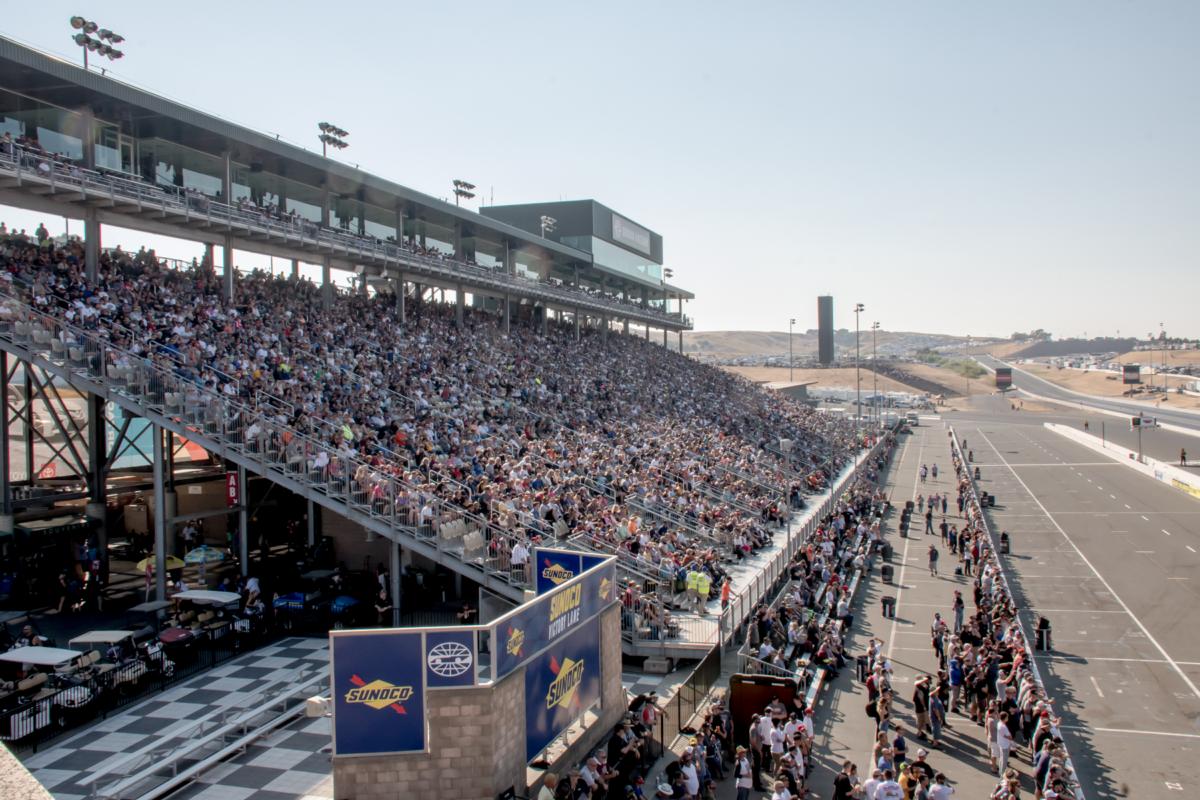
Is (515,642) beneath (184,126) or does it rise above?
beneath

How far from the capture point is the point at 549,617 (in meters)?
13.1

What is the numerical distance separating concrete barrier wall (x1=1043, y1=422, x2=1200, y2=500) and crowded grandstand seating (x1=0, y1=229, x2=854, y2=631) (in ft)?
83.7

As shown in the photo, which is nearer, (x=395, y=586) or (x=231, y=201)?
(x=395, y=586)

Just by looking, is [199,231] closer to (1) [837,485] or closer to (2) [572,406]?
(2) [572,406]

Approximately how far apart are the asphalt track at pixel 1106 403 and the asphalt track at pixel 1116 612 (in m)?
56.3

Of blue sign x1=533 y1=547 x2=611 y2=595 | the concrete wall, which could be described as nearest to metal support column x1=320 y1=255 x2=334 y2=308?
blue sign x1=533 y1=547 x2=611 y2=595

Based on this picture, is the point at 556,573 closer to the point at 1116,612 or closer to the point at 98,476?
the point at 98,476

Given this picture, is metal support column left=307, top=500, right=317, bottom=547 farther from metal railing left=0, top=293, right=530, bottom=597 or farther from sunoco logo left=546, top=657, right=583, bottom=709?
sunoco logo left=546, top=657, right=583, bottom=709

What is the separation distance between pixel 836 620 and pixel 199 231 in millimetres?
21381

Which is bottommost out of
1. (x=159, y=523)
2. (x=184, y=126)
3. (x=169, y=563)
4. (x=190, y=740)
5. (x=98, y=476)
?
(x=190, y=740)

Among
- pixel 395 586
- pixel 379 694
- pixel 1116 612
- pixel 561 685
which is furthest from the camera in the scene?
pixel 1116 612

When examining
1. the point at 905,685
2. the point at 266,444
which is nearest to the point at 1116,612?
the point at 905,685

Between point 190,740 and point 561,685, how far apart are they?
5.72 m

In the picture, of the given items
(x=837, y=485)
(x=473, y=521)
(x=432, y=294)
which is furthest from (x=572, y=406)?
(x=473, y=521)
